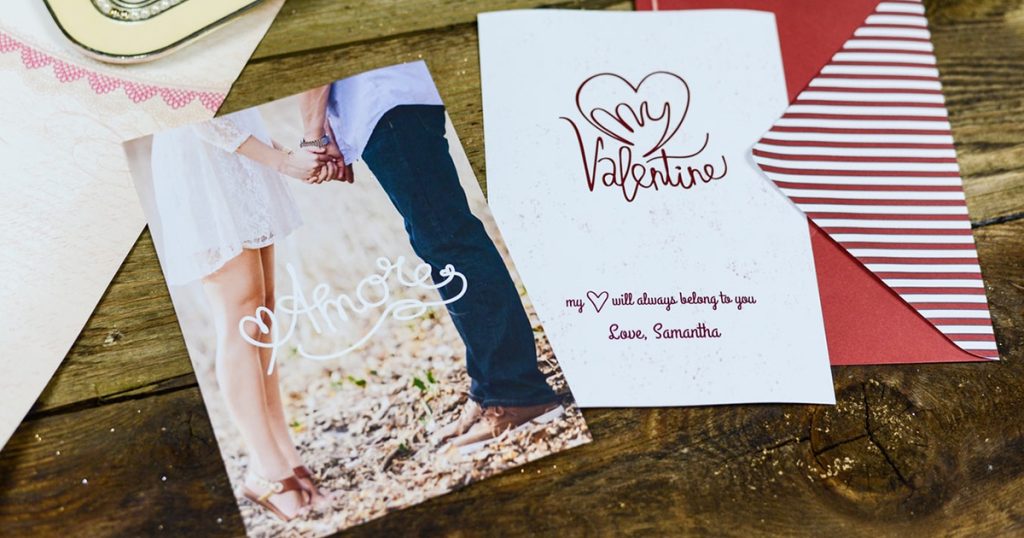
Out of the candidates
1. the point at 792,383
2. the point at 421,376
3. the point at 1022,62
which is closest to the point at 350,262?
the point at 421,376

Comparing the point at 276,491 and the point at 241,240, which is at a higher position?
the point at 241,240

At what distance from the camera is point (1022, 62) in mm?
740

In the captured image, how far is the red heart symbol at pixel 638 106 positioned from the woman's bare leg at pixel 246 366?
0.30m

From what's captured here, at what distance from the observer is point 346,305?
570mm

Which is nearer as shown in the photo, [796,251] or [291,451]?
[291,451]

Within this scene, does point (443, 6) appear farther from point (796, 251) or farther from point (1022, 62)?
point (1022, 62)

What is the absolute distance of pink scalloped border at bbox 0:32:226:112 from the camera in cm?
62

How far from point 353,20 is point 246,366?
319 millimetres

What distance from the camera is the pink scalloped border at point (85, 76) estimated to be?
2.02ft

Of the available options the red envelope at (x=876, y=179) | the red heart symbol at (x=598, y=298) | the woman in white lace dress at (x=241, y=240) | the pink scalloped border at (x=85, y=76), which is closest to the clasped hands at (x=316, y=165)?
the woman in white lace dress at (x=241, y=240)

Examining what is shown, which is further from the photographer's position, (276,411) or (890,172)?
(890,172)

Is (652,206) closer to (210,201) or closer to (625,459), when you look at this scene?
(625,459)

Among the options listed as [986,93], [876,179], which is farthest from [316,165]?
[986,93]

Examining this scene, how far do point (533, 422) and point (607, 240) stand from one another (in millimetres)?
159
